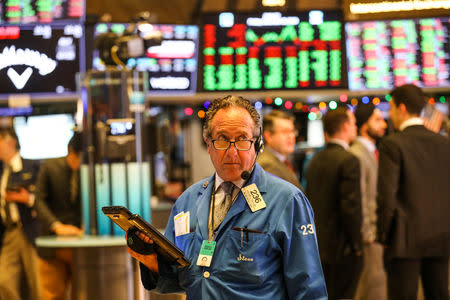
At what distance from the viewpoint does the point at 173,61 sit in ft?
23.0

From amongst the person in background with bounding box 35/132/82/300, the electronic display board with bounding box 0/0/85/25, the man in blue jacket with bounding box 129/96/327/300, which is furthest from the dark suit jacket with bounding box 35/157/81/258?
the man in blue jacket with bounding box 129/96/327/300

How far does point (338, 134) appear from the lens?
18.0ft

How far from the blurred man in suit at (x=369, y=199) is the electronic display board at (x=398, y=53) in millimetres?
969

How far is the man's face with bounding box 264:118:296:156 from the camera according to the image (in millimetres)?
4973

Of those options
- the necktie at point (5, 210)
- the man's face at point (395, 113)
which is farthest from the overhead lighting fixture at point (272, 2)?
the man's face at point (395, 113)

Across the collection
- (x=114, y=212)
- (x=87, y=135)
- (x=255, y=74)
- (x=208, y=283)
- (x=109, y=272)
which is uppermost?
(x=255, y=74)

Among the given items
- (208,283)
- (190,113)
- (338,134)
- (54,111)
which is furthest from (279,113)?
(54,111)

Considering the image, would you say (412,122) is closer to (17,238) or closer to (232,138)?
(232,138)

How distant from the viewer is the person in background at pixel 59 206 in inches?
231

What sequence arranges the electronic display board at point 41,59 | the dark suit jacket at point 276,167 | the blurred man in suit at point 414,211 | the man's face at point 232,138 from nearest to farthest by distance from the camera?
the man's face at point 232,138 < the blurred man in suit at point 414,211 < the dark suit jacket at point 276,167 < the electronic display board at point 41,59

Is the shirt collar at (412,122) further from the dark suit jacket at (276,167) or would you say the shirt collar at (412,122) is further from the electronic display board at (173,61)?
the electronic display board at (173,61)

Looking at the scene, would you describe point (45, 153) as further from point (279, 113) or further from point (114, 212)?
point (114, 212)

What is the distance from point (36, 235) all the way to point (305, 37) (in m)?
3.32

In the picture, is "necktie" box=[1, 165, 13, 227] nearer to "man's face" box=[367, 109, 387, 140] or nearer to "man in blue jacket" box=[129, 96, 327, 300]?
"man's face" box=[367, 109, 387, 140]
